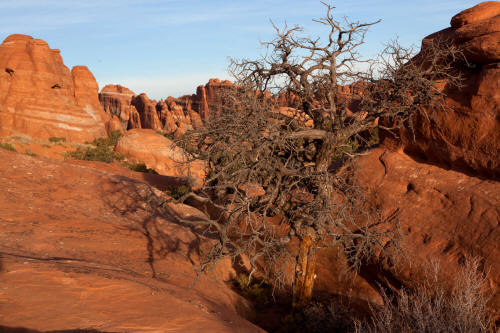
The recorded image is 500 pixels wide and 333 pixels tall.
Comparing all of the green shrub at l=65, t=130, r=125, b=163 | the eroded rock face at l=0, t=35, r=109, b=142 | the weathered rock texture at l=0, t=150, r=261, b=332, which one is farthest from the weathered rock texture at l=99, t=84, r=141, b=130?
the weathered rock texture at l=0, t=150, r=261, b=332

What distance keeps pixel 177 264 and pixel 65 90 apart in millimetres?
32647

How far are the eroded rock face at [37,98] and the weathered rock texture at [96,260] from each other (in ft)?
64.6

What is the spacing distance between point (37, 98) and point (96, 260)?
3028cm

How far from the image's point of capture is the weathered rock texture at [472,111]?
8086 mm

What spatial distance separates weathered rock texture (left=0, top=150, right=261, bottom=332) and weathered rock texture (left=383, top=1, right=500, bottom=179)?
6.20m

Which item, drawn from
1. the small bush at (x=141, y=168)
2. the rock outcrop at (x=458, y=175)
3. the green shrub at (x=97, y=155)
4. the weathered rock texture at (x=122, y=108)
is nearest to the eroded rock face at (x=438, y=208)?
the rock outcrop at (x=458, y=175)

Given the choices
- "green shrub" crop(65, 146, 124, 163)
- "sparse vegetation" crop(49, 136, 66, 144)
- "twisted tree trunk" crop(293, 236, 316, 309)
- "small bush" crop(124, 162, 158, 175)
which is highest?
"sparse vegetation" crop(49, 136, 66, 144)

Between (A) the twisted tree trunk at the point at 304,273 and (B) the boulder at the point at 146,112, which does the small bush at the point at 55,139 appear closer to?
(A) the twisted tree trunk at the point at 304,273

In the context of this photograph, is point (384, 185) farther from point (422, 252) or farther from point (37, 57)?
point (37, 57)

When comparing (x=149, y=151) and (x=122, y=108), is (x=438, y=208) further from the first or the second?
(x=122, y=108)

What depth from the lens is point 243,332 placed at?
5.98 m

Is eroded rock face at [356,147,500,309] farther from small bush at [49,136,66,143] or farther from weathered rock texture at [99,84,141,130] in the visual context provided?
weathered rock texture at [99,84,141,130]

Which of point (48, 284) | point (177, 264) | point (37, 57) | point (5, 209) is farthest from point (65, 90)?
point (48, 284)

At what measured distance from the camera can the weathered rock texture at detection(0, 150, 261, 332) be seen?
520 cm
